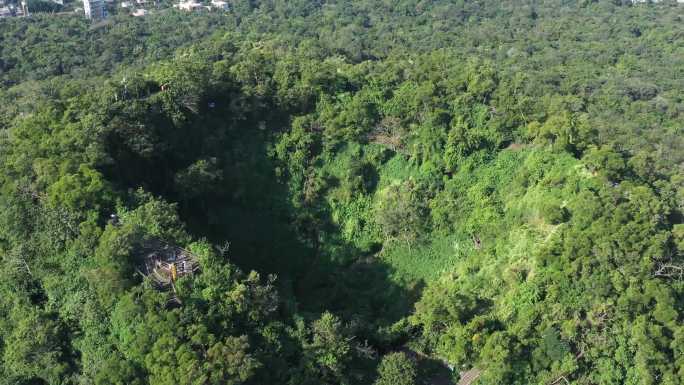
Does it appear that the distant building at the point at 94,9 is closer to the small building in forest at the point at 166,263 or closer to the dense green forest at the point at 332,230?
the dense green forest at the point at 332,230

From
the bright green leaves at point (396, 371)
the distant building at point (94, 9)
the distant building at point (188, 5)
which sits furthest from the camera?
the distant building at point (188, 5)

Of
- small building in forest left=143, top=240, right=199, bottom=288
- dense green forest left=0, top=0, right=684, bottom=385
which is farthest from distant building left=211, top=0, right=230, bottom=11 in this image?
small building in forest left=143, top=240, right=199, bottom=288

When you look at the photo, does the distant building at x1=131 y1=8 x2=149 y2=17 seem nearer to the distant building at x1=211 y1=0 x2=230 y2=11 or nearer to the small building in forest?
the distant building at x1=211 y1=0 x2=230 y2=11

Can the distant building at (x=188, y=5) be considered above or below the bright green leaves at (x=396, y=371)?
above

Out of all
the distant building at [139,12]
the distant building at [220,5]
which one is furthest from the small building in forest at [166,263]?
the distant building at [220,5]

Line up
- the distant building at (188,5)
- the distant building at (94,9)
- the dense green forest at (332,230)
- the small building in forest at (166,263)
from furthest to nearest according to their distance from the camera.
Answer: the distant building at (188,5) < the distant building at (94,9) < the small building in forest at (166,263) < the dense green forest at (332,230)

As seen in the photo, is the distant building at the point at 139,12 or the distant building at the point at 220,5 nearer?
the distant building at the point at 139,12

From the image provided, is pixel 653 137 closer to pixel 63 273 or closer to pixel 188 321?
pixel 188 321

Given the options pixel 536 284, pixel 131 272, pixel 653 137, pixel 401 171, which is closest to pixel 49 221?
pixel 131 272
